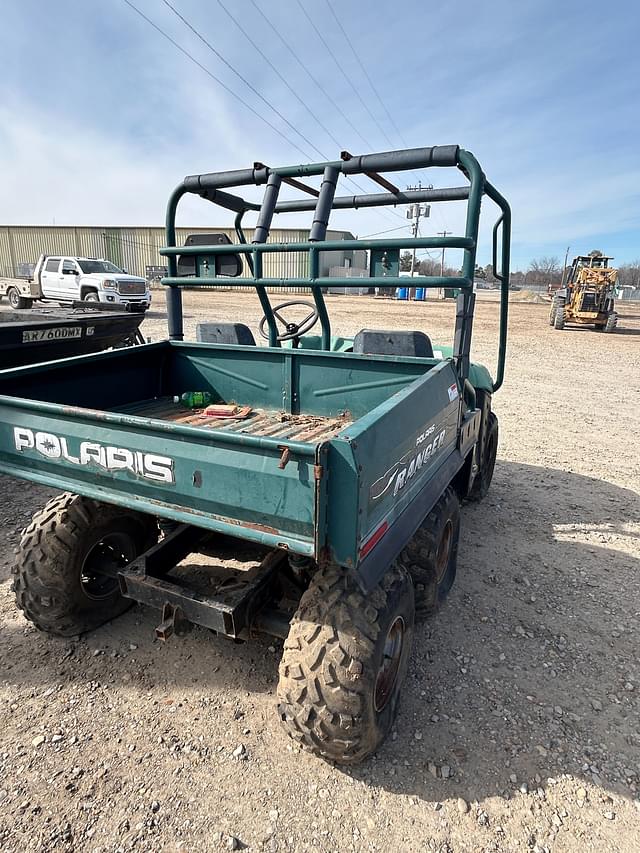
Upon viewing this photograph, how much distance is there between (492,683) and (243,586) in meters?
1.29

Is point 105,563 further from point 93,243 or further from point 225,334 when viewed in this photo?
point 93,243

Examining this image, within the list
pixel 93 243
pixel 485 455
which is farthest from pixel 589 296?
pixel 93 243

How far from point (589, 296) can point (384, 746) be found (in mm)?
19952

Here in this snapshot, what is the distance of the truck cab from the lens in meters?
16.9

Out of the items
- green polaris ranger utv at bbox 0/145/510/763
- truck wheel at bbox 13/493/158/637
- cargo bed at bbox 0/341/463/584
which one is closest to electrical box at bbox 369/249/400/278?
green polaris ranger utv at bbox 0/145/510/763

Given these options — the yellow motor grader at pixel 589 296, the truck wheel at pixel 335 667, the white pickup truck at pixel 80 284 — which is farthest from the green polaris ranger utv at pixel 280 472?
the yellow motor grader at pixel 589 296

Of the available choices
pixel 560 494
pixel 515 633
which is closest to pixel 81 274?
pixel 560 494

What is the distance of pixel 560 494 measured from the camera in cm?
489

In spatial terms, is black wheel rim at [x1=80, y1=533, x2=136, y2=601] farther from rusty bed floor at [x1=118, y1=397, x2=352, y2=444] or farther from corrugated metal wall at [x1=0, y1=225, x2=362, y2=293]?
corrugated metal wall at [x1=0, y1=225, x2=362, y2=293]

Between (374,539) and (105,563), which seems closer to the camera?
(374,539)

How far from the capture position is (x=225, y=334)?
164 inches

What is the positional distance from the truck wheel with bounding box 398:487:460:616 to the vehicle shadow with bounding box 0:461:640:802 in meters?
0.20

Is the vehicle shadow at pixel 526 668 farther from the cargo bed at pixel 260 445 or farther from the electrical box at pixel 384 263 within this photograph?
the electrical box at pixel 384 263

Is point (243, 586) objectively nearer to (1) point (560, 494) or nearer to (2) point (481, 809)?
(2) point (481, 809)
